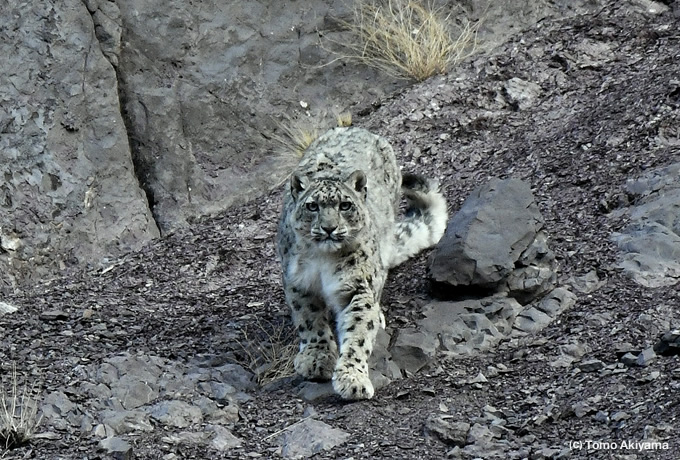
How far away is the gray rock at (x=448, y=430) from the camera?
6.36 metres

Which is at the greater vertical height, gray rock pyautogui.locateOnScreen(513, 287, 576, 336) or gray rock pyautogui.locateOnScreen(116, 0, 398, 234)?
gray rock pyautogui.locateOnScreen(116, 0, 398, 234)

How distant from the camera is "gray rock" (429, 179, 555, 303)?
8.05 meters

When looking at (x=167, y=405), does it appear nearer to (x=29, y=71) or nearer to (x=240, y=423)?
(x=240, y=423)

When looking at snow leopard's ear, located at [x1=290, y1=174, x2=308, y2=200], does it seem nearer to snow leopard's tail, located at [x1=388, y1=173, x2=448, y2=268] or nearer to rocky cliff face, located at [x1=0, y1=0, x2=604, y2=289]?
snow leopard's tail, located at [x1=388, y1=173, x2=448, y2=268]

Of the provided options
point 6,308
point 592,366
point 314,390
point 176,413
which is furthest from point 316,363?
point 6,308

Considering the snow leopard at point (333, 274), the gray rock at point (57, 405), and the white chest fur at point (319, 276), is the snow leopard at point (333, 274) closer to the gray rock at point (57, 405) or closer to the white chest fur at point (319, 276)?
the white chest fur at point (319, 276)

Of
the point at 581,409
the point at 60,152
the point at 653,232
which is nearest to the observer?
the point at 581,409

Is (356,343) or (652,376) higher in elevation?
(356,343)

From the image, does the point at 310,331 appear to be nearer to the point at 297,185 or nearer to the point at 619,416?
the point at 297,185

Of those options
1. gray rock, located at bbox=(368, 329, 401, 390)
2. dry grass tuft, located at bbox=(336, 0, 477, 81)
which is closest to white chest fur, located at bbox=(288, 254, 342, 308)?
gray rock, located at bbox=(368, 329, 401, 390)

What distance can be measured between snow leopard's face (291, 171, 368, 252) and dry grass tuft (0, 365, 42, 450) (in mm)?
2152

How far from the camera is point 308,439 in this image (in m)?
6.61

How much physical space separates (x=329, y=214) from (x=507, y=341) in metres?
1.64

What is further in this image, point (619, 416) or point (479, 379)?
point (479, 379)
